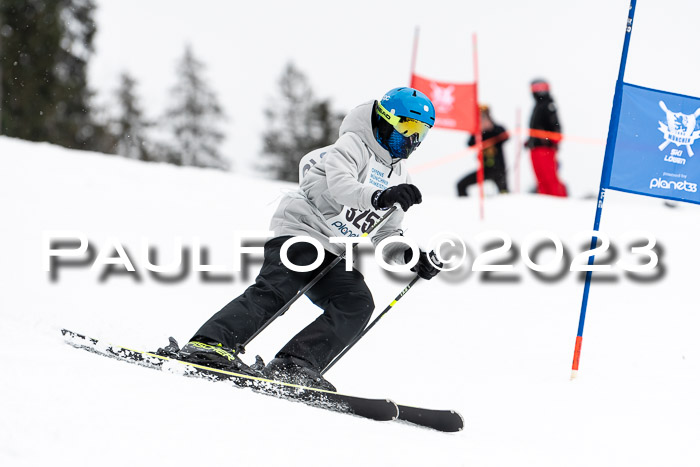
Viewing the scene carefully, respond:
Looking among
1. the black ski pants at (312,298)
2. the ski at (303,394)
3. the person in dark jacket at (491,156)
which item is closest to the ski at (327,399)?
the ski at (303,394)

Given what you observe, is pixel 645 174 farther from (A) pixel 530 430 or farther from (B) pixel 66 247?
(B) pixel 66 247

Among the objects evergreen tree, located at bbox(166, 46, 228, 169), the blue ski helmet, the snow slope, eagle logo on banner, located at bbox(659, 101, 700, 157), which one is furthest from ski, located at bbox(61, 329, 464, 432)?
evergreen tree, located at bbox(166, 46, 228, 169)

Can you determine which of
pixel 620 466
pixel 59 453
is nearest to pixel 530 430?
pixel 620 466

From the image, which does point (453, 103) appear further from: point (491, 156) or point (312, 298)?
point (312, 298)

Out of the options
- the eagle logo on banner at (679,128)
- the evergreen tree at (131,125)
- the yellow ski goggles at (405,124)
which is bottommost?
the evergreen tree at (131,125)

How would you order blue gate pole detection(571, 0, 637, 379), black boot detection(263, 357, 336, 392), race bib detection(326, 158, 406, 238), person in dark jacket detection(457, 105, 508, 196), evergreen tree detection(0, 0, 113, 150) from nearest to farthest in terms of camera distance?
black boot detection(263, 357, 336, 392) → race bib detection(326, 158, 406, 238) → blue gate pole detection(571, 0, 637, 379) → person in dark jacket detection(457, 105, 508, 196) → evergreen tree detection(0, 0, 113, 150)

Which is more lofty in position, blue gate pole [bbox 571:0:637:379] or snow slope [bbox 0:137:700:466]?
blue gate pole [bbox 571:0:637:379]

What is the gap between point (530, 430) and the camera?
4.11 meters

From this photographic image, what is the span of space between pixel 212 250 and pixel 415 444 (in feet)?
18.1

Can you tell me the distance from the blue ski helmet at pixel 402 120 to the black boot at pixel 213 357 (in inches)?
54.4

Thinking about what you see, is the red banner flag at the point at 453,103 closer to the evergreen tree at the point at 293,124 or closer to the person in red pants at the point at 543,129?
the person in red pants at the point at 543,129

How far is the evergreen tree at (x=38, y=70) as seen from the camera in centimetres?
2506

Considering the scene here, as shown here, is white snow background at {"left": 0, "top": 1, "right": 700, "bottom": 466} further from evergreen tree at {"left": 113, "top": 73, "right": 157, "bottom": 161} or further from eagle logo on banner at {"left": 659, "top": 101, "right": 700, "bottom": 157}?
evergreen tree at {"left": 113, "top": 73, "right": 157, "bottom": 161}

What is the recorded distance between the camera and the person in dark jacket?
1162 centimetres
